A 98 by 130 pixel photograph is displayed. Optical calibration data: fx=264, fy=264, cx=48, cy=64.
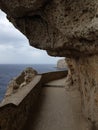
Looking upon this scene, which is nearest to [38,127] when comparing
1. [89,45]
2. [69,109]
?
[69,109]

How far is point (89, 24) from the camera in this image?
564 centimetres

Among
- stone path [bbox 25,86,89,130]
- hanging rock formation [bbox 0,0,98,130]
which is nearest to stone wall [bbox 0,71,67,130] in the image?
stone path [bbox 25,86,89,130]

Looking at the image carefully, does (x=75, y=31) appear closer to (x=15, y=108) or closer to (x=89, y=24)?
(x=89, y=24)

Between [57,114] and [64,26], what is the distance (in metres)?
5.71

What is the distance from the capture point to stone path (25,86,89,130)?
31.6 ft

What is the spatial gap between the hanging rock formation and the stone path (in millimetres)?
1852

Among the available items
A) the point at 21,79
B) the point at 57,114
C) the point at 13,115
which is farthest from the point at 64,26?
the point at 21,79

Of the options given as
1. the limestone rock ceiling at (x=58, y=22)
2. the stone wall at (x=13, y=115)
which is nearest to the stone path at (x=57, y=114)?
the stone wall at (x=13, y=115)

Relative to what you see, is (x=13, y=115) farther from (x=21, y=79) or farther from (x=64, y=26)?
(x=21, y=79)

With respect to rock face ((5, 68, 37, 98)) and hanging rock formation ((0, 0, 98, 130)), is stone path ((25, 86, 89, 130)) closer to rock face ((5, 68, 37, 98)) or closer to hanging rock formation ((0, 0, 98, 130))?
hanging rock formation ((0, 0, 98, 130))

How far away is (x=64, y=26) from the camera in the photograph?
21.3 ft

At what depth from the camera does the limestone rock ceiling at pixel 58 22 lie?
584 cm

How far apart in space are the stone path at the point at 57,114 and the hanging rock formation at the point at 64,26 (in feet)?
6.08

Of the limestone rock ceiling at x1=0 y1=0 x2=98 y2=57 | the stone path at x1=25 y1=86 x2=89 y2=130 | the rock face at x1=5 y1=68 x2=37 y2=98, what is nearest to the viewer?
the limestone rock ceiling at x1=0 y1=0 x2=98 y2=57
